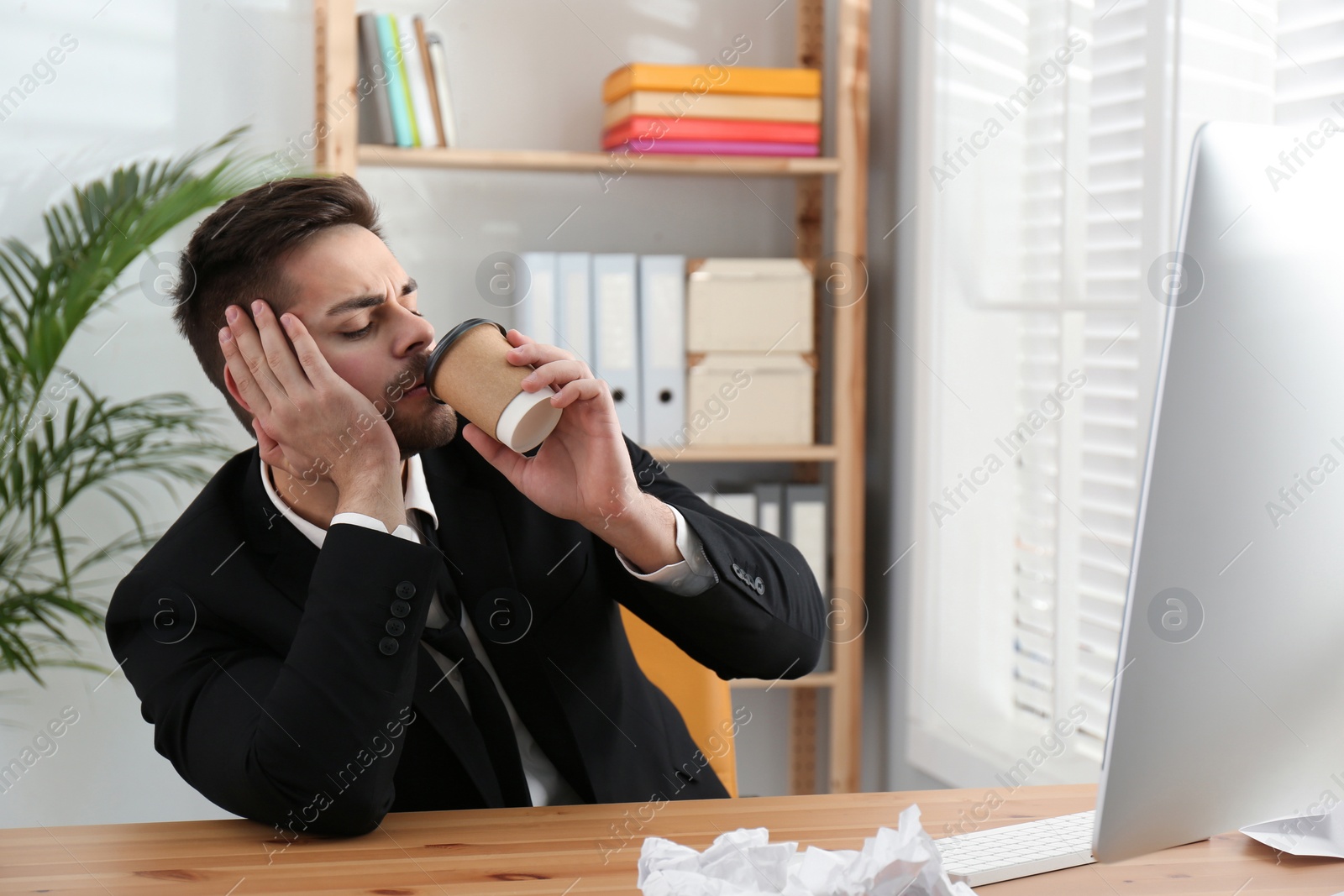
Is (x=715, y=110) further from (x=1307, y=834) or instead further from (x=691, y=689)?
(x=1307, y=834)

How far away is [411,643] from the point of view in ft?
3.21

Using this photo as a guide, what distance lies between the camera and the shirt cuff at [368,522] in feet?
3.32

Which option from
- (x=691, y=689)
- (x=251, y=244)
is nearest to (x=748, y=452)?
(x=691, y=689)

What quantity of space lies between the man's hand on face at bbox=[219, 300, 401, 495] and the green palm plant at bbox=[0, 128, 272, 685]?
0.98 m

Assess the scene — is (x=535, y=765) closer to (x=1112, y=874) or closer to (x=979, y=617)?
(x=1112, y=874)

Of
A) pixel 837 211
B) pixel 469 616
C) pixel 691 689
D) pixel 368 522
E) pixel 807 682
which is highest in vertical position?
pixel 837 211

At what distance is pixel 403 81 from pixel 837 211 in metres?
0.94

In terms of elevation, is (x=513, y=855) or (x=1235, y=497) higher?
(x=1235, y=497)

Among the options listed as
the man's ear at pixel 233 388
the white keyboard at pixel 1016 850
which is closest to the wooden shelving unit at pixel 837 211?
the man's ear at pixel 233 388

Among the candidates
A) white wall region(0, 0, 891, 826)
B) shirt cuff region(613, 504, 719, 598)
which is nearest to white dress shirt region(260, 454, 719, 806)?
shirt cuff region(613, 504, 719, 598)

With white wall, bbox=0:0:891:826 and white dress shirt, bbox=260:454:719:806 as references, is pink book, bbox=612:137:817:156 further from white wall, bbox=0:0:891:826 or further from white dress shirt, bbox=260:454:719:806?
white dress shirt, bbox=260:454:719:806

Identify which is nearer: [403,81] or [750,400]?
[403,81]

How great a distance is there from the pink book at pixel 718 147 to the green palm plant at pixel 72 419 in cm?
78

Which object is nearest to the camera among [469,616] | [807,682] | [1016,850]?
[1016,850]
